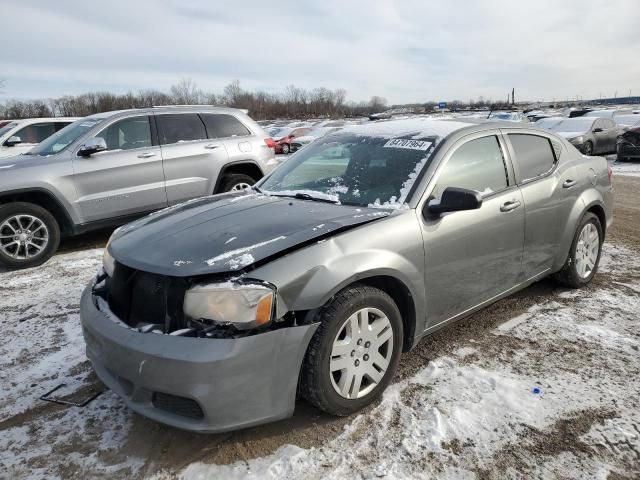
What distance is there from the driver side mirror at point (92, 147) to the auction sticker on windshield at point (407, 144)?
4.06 m

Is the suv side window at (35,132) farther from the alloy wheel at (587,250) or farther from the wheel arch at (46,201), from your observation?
the alloy wheel at (587,250)

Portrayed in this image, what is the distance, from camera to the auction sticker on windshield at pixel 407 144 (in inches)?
137

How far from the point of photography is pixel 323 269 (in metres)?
2.55

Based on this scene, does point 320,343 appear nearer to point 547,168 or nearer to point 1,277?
point 547,168

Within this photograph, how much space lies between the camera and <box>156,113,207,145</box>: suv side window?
22.5ft

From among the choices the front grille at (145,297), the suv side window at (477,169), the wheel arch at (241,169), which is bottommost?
the front grille at (145,297)

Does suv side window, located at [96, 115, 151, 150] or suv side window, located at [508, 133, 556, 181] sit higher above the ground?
suv side window, located at [96, 115, 151, 150]

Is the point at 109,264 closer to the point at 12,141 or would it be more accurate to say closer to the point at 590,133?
the point at 12,141

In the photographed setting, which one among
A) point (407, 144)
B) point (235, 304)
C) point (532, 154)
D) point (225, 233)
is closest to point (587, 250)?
point (532, 154)

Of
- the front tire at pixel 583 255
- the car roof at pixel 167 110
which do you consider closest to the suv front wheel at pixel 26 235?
the car roof at pixel 167 110

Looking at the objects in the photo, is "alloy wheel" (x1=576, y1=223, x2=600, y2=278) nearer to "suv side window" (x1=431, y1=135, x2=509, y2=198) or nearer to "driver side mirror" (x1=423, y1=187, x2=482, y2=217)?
"suv side window" (x1=431, y1=135, x2=509, y2=198)

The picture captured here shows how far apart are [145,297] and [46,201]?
4.15 m

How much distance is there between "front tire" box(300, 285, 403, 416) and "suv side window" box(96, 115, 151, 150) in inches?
194

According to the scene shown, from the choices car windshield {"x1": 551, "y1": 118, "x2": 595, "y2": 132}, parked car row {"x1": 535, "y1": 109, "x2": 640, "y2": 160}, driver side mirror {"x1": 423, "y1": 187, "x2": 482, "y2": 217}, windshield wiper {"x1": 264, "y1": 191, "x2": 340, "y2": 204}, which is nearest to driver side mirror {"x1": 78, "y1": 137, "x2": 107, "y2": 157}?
windshield wiper {"x1": 264, "y1": 191, "x2": 340, "y2": 204}
